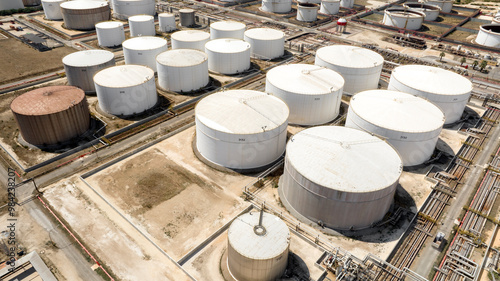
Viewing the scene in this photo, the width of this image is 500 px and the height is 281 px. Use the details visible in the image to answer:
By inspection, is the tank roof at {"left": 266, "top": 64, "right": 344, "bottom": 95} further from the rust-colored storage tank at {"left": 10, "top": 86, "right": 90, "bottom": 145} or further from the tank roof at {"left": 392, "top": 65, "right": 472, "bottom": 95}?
the rust-colored storage tank at {"left": 10, "top": 86, "right": 90, "bottom": 145}

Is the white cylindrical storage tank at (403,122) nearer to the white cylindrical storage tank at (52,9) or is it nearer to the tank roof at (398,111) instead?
the tank roof at (398,111)

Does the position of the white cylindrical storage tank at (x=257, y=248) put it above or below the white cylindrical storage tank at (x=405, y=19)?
below

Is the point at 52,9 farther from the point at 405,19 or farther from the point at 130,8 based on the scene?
the point at 405,19

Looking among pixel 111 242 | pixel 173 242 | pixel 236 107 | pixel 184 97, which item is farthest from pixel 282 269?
pixel 184 97

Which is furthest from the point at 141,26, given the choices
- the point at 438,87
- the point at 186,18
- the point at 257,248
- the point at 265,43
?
the point at 257,248

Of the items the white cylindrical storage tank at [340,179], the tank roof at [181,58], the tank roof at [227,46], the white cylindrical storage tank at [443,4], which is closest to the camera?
the white cylindrical storage tank at [340,179]

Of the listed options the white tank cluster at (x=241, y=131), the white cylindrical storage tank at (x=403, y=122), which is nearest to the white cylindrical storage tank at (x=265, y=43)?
the white tank cluster at (x=241, y=131)

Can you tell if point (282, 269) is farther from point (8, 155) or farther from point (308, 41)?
point (308, 41)

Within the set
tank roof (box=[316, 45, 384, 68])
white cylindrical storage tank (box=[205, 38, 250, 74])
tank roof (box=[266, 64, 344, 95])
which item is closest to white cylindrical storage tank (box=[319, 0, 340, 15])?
tank roof (box=[316, 45, 384, 68])
